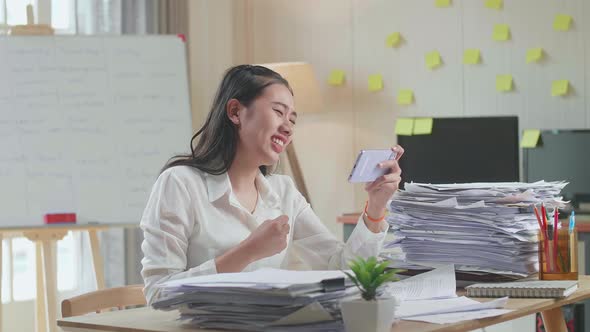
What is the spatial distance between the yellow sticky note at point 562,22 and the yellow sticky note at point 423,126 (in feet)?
2.20

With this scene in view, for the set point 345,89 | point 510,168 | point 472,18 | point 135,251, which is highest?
point 472,18

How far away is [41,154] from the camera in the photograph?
342 cm

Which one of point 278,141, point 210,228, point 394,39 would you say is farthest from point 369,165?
point 394,39

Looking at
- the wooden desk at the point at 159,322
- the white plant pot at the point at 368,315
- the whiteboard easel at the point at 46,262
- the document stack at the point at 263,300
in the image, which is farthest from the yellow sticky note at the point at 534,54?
the white plant pot at the point at 368,315

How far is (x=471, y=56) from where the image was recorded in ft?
13.9

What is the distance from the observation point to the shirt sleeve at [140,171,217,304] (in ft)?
5.73

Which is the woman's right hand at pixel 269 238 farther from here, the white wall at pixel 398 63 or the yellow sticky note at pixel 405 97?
the yellow sticky note at pixel 405 97

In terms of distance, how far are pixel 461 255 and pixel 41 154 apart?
1.97m

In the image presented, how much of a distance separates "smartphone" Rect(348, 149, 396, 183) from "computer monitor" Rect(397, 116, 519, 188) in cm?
204

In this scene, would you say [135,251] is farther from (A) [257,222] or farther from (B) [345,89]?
(A) [257,222]

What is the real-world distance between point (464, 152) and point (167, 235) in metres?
2.40

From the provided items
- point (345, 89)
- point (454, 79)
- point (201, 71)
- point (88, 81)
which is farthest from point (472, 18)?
point (88, 81)

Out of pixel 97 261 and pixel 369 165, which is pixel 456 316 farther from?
pixel 97 261

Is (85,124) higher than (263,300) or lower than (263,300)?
higher
